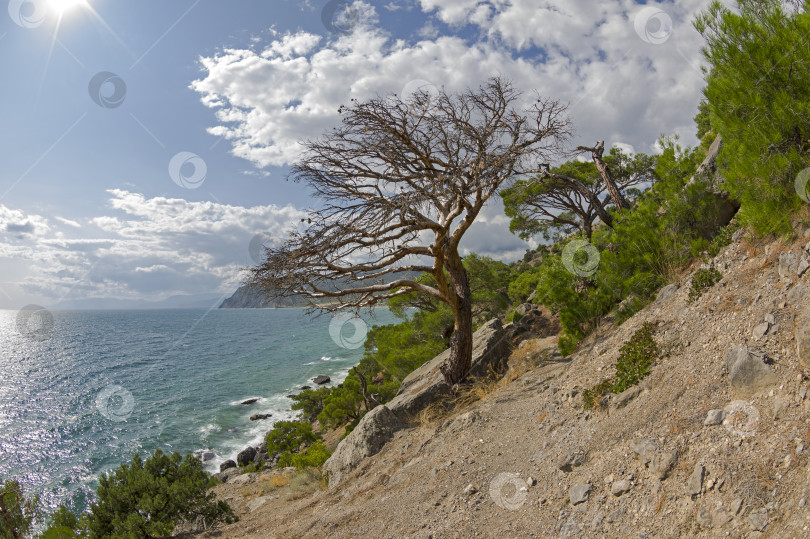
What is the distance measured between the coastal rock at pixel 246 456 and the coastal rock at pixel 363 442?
49.4ft

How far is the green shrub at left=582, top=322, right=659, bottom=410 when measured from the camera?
18.6ft

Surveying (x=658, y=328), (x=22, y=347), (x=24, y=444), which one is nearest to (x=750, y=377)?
(x=658, y=328)

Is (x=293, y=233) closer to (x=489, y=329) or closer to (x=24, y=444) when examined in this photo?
(x=489, y=329)

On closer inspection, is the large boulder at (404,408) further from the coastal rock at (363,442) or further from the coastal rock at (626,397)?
the coastal rock at (626,397)

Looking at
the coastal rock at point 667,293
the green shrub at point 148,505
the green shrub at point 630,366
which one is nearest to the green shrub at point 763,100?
the coastal rock at point 667,293

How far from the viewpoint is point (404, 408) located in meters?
10.7

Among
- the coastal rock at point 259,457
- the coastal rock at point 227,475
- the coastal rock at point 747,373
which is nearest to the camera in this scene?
the coastal rock at point 747,373

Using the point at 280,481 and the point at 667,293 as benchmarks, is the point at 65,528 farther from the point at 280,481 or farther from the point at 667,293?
the point at 667,293

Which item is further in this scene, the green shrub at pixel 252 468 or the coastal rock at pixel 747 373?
the green shrub at pixel 252 468

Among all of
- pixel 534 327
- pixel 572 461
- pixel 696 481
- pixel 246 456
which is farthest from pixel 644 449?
pixel 246 456

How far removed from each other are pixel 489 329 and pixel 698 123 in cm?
1721

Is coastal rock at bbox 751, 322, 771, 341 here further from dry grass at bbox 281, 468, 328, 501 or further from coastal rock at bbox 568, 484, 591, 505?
dry grass at bbox 281, 468, 328, 501

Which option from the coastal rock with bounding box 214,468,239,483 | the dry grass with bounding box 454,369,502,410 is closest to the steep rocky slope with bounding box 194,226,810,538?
the dry grass with bounding box 454,369,502,410

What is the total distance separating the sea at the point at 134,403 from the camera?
77.0ft
